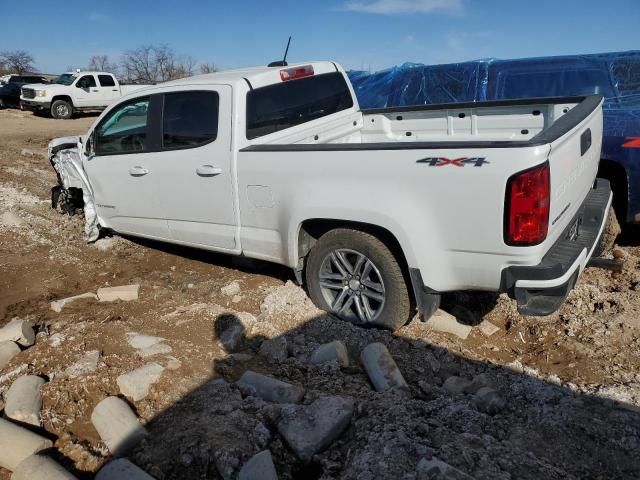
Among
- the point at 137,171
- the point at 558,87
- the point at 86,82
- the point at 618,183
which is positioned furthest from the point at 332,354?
the point at 86,82

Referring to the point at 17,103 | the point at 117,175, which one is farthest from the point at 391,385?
the point at 17,103

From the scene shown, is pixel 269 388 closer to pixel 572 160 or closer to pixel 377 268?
pixel 377 268

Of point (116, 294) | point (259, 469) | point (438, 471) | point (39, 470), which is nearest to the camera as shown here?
point (438, 471)

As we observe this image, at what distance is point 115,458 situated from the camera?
9.04 feet

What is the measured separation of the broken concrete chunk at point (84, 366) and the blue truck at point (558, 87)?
470 cm

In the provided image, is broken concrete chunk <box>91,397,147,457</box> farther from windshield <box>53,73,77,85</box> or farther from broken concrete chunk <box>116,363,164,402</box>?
windshield <box>53,73,77,85</box>

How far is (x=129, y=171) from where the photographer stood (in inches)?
200

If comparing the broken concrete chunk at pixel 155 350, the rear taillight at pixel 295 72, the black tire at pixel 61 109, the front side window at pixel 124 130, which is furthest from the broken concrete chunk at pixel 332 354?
the black tire at pixel 61 109

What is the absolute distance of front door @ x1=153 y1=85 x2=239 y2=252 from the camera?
4281mm

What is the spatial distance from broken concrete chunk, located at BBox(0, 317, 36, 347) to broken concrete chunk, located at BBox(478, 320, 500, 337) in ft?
11.1

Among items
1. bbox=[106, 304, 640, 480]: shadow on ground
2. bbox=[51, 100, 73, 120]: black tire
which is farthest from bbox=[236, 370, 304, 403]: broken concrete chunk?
bbox=[51, 100, 73, 120]: black tire

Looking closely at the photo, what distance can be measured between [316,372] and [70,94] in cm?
2171

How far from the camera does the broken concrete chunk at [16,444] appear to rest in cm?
271

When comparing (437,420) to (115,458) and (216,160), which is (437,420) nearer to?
(115,458)
